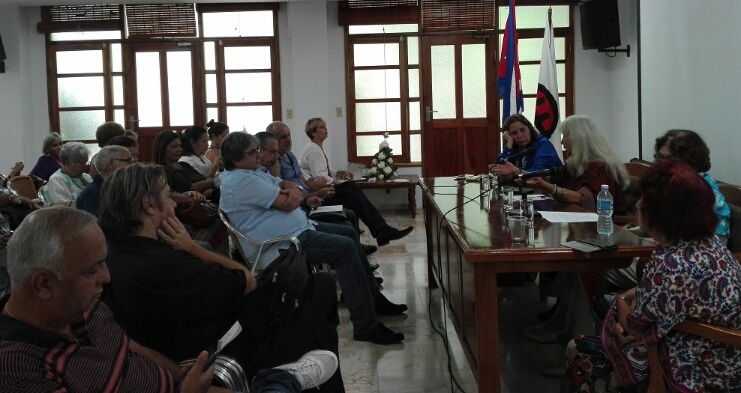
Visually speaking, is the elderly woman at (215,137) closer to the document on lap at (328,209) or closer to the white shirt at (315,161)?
the white shirt at (315,161)

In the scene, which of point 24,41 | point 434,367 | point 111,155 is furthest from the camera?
point 24,41

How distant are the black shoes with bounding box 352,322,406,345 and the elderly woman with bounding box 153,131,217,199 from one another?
1.79 metres

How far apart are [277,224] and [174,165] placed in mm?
1652

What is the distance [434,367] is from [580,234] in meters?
1.11

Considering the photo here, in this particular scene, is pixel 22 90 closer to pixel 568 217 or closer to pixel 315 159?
pixel 315 159

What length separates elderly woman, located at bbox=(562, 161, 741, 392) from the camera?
2.34 m

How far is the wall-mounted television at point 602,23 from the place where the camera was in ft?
29.1

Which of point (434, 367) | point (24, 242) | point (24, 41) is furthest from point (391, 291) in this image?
point (24, 41)

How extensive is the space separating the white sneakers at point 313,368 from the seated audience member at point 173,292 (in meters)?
0.05

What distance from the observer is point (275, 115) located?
10.0 meters

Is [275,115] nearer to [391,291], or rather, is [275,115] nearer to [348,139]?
[348,139]

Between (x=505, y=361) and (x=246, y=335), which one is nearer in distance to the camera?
(x=246, y=335)

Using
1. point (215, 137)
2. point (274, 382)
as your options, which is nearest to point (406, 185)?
point (215, 137)

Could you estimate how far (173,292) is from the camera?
2.45 metres
